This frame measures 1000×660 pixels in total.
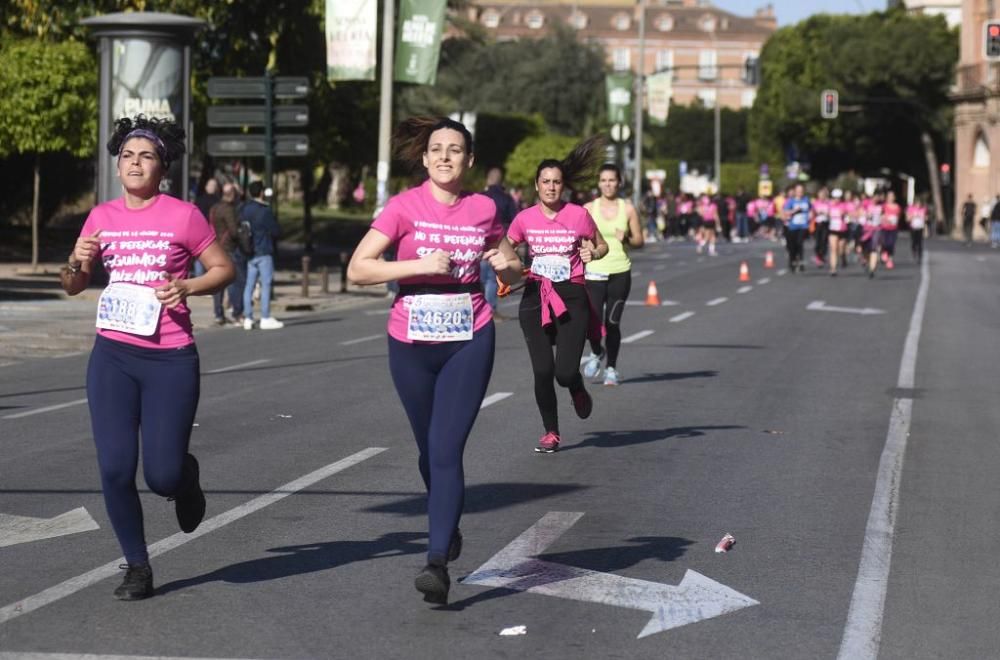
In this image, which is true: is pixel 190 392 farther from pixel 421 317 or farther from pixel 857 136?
pixel 857 136

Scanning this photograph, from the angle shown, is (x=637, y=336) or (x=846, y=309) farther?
(x=846, y=309)

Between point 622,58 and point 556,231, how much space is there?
162 meters

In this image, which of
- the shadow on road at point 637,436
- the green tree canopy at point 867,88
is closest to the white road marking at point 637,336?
the shadow on road at point 637,436

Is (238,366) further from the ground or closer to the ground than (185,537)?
further from the ground

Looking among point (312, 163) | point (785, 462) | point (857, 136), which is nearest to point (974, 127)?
point (857, 136)

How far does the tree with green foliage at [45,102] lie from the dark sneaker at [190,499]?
26.6m

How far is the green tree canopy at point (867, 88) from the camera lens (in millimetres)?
90188

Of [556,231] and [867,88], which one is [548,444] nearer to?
[556,231]

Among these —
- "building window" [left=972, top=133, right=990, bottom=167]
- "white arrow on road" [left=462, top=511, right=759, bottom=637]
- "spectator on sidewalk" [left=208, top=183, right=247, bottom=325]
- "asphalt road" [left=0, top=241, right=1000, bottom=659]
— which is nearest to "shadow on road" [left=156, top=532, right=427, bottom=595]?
"asphalt road" [left=0, top=241, right=1000, bottom=659]

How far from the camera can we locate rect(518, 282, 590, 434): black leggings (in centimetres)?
1135

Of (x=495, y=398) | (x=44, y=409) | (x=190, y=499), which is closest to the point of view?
(x=190, y=499)

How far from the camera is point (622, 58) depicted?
172 metres

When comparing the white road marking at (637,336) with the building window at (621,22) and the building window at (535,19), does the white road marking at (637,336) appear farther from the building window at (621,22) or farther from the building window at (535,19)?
the building window at (535,19)

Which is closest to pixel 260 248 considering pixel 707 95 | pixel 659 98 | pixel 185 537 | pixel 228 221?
pixel 228 221
